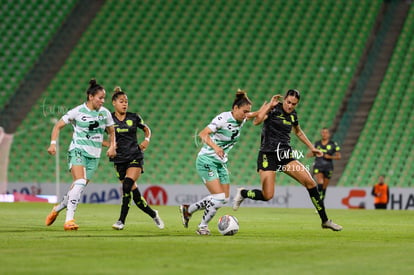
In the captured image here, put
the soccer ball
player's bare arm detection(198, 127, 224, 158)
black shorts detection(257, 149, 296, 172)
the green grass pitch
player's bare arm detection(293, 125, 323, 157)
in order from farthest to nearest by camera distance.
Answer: player's bare arm detection(293, 125, 323, 157), black shorts detection(257, 149, 296, 172), the soccer ball, player's bare arm detection(198, 127, 224, 158), the green grass pitch

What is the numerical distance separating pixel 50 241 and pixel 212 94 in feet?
59.7


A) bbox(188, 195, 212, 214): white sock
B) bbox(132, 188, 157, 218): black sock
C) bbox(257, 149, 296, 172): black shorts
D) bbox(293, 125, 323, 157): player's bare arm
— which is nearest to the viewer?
bbox(188, 195, 212, 214): white sock

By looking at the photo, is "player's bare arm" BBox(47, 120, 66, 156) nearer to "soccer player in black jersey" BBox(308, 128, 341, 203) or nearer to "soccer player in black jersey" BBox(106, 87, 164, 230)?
"soccer player in black jersey" BBox(106, 87, 164, 230)

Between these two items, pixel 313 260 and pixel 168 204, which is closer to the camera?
pixel 313 260

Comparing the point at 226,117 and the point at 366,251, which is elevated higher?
the point at 226,117

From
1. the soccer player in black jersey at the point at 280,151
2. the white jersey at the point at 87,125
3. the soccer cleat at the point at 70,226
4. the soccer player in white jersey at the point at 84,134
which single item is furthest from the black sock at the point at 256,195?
the soccer cleat at the point at 70,226

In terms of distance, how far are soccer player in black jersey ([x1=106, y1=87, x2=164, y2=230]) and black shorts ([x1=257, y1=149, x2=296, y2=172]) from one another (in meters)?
1.81

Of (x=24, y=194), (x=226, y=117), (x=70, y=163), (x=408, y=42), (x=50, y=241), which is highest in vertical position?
(x=408, y=42)

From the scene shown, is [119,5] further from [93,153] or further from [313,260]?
[313,260]

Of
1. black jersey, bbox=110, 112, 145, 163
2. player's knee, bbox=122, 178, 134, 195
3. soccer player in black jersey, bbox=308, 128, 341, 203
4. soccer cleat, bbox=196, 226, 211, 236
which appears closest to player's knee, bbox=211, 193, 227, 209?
soccer cleat, bbox=196, 226, 211, 236

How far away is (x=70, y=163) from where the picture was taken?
37.8 ft

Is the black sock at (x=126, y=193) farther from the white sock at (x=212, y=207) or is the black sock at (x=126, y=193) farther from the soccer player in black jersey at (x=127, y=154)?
the white sock at (x=212, y=207)

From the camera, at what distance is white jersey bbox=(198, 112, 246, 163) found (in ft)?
35.4

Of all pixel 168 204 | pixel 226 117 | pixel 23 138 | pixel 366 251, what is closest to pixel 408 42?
pixel 168 204
